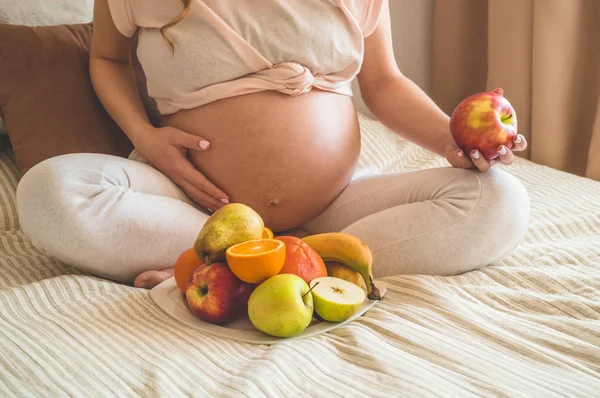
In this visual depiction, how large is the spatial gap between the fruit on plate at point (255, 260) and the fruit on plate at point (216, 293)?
21mm

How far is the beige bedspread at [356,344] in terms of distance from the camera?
28.6 inches

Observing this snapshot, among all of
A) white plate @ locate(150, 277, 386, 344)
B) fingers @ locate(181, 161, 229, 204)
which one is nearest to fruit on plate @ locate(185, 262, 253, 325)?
white plate @ locate(150, 277, 386, 344)

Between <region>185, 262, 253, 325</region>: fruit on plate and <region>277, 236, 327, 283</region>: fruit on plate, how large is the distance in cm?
6

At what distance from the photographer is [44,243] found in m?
1.06

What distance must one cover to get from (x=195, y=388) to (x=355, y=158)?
0.63 m

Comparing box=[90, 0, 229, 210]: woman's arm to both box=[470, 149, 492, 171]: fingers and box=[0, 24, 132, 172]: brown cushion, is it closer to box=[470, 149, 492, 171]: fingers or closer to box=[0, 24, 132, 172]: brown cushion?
box=[0, 24, 132, 172]: brown cushion

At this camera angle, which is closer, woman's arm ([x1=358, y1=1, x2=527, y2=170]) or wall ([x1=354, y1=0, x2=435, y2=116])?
woman's arm ([x1=358, y1=1, x2=527, y2=170])

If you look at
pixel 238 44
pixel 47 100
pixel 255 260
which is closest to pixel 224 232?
pixel 255 260

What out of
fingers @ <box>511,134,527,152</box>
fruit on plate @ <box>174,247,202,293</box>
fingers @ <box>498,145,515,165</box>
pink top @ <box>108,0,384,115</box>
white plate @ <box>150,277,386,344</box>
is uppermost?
pink top @ <box>108,0,384,115</box>

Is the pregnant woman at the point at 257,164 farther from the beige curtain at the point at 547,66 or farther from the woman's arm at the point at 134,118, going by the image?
the beige curtain at the point at 547,66

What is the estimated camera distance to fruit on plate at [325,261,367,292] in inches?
37.8

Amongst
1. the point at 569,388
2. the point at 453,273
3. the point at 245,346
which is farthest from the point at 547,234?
the point at 245,346

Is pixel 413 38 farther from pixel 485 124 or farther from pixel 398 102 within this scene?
pixel 485 124

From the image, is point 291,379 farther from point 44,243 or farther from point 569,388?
point 44,243
